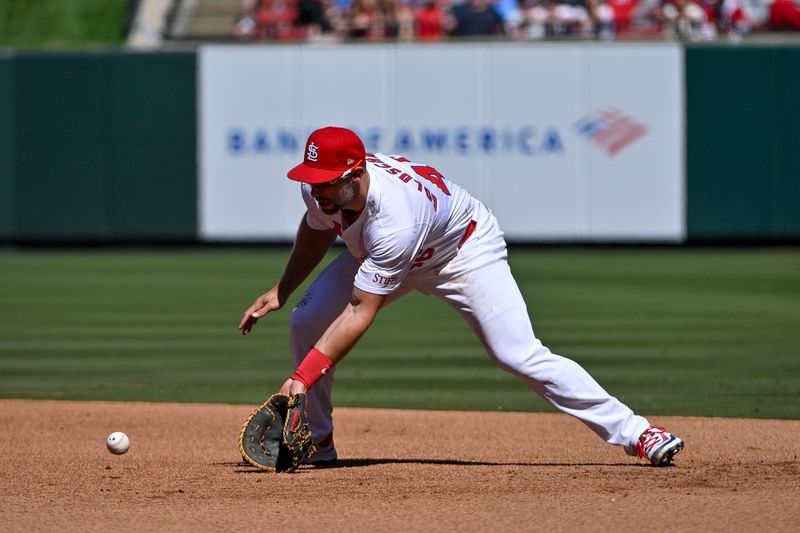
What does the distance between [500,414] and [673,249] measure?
12.4 meters

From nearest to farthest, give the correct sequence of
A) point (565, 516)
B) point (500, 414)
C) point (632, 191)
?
point (565, 516)
point (500, 414)
point (632, 191)

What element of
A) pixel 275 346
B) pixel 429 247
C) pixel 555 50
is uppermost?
pixel 555 50

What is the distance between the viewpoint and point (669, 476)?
5828 millimetres

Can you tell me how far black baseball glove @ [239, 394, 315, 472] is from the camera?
5562 mm

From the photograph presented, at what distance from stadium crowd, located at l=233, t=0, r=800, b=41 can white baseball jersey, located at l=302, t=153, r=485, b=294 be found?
14.3 m

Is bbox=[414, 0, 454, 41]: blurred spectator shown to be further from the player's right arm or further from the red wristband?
the red wristband

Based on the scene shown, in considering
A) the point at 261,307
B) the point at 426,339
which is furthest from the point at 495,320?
the point at 426,339

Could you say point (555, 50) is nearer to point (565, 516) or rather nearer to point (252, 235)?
point (252, 235)

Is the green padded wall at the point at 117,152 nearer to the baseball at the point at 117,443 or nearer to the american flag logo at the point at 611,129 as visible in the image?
the american flag logo at the point at 611,129

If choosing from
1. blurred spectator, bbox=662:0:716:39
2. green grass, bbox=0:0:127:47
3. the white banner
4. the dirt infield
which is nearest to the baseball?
the dirt infield

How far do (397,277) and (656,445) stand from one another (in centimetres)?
141

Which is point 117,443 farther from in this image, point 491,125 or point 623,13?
point 623,13

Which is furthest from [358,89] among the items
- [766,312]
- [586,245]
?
[766,312]

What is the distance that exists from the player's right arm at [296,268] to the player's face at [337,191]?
0.57m
